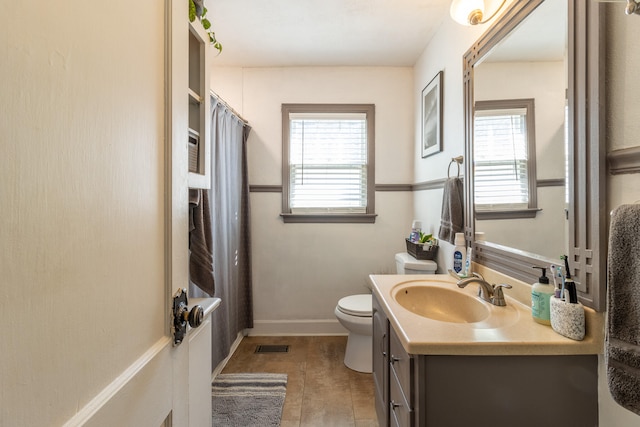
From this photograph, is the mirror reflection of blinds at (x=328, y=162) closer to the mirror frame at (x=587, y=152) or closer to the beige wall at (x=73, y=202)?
the mirror frame at (x=587, y=152)

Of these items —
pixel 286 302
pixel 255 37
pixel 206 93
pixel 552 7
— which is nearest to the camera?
pixel 552 7

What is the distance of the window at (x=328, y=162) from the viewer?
9.10 ft

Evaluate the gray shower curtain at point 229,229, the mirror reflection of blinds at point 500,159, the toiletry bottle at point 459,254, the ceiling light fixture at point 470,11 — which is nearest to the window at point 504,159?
the mirror reflection of blinds at point 500,159

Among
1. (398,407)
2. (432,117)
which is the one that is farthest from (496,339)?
(432,117)

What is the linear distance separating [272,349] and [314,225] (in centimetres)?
109

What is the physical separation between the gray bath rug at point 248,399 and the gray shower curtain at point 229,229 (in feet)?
0.57

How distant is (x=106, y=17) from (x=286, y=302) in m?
2.55

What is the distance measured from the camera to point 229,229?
2332 millimetres

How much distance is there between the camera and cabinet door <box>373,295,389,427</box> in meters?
1.27

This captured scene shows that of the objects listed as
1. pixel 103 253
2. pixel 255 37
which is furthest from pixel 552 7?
pixel 255 37

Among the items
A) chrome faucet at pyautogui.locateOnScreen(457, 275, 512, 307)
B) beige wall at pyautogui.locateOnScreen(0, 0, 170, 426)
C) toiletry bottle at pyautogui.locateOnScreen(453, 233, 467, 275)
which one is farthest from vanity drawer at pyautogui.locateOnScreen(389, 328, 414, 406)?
beige wall at pyautogui.locateOnScreen(0, 0, 170, 426)

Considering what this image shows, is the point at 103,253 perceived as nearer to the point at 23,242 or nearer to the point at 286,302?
the point at 23,242

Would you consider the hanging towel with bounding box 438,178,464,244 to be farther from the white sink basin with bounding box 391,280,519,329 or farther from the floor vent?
the floor vent

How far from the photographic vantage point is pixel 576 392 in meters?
0.84
